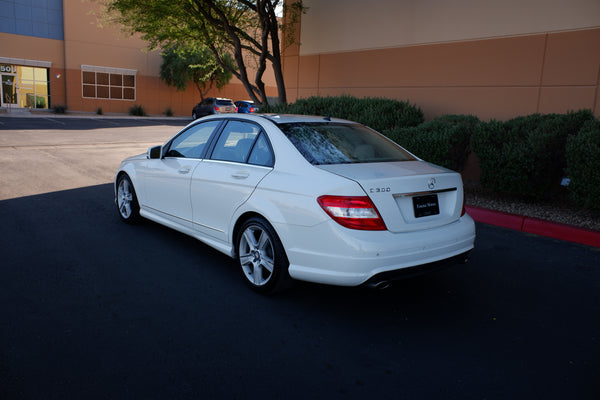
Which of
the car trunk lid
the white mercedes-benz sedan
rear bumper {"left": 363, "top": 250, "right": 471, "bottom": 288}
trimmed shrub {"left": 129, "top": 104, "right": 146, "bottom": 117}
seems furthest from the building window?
rear bumper {"left": 363, "top": 250, "right": 471, "bottom": 288}

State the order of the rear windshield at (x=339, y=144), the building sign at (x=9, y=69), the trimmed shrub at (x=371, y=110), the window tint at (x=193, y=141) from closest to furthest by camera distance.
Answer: the rear windshield at (x=339, y=144) → the window tint at (x=193, y=141) → the trimmed shrub at (x=371, y=110) → the building sign at (x=9, y=69)

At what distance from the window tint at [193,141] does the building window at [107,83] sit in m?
38.3

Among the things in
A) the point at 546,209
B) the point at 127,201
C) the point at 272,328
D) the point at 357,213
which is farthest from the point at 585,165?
the point at 127,201

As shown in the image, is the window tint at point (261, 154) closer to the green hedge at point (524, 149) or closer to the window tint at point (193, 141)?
the window tint at point (193, 141)

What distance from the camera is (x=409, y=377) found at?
9.79 ft

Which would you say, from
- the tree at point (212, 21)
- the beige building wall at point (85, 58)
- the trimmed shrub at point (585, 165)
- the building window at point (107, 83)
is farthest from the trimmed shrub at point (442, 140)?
the building window at point (107, 83)

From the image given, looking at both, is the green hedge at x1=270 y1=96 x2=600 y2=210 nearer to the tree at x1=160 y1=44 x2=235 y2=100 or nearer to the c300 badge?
the c300 badge

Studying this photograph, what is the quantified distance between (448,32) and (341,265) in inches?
337

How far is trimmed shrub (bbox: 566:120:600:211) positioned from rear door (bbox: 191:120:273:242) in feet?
14.6

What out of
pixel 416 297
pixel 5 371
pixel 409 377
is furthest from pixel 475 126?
pixel 5 371

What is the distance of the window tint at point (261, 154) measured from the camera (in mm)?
4250

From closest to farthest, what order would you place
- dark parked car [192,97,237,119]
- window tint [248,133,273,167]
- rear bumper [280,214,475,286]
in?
rear bumper [280,214,475,286]
window tint [248,133,273,167]
dark parked car [192,97,237,119]

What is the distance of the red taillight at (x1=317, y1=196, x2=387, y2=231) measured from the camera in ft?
11.5

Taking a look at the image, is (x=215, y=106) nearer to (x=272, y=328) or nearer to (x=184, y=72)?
(x=184, y=72)
